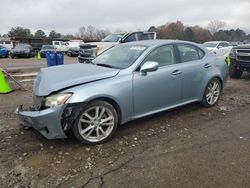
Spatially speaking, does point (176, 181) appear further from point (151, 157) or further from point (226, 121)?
point (226, 121)

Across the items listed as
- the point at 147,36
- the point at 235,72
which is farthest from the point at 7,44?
the point at 235,72

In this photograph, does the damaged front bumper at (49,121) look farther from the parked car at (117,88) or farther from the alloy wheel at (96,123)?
the alloy wheel at (96,123)

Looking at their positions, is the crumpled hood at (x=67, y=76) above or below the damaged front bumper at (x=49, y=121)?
above

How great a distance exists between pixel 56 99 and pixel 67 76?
536 millimetres

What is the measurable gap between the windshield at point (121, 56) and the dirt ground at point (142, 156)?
46.4 inches

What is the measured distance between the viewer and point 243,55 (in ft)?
29.7

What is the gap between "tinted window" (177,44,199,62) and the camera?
5062mm

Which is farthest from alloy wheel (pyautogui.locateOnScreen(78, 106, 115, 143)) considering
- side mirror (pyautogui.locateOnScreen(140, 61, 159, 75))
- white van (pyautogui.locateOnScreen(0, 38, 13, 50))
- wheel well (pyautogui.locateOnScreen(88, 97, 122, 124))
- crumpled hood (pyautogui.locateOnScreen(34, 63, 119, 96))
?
white van (pyautogui.locateOnScreen(0, 38, 13, 50))

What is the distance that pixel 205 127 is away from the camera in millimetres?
4621

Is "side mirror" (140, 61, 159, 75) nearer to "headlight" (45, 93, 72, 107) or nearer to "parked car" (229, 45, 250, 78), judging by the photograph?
"headlight" (45, 93, 72, 107)

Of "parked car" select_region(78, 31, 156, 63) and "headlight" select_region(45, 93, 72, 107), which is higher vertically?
"parked car" select_region(78, 31, 156, 63)

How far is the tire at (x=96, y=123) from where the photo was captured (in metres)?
3.68

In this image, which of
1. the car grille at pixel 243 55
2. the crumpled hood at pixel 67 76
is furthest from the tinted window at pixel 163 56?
the car grille at pixel 243 55

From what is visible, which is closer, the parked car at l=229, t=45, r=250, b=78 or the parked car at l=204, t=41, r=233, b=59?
the parked car at l=229, t=45, r=250, b=78
